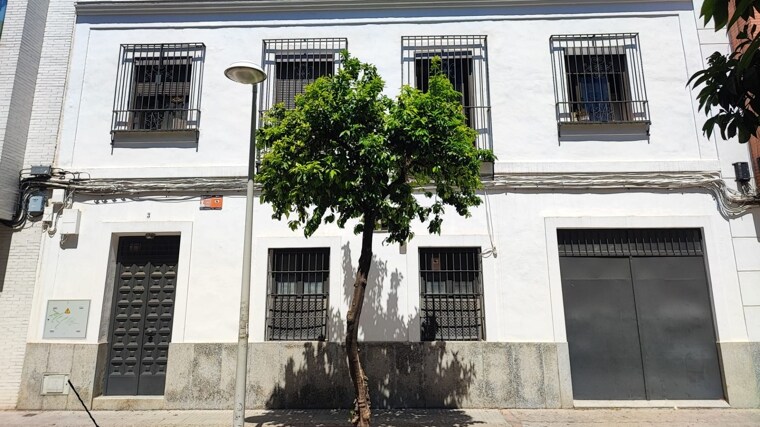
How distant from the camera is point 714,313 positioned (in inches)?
290

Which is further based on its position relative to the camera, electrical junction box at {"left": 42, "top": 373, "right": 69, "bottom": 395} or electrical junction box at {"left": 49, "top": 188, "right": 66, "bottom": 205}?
electrical junction box at {"left": 49, "top": 188, "right": 66, "bottom": 205}

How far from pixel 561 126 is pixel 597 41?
1.89 m

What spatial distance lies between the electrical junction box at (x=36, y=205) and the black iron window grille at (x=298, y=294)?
13.2 ft

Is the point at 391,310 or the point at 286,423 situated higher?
the point at 391,310

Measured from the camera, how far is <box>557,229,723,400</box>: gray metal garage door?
24.0ft

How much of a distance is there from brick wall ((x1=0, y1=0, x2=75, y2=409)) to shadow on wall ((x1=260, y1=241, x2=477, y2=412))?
4.29 m

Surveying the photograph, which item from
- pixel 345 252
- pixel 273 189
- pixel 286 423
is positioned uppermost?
pixel 273 189

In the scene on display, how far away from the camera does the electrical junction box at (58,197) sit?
7.83m

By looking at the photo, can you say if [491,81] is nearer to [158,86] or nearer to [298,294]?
[298,294]


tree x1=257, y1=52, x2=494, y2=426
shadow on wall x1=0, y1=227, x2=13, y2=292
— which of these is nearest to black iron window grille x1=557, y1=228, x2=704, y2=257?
tree x1=257, y1=52, x2=494, y2=426

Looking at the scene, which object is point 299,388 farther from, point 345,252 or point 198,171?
point 198,171

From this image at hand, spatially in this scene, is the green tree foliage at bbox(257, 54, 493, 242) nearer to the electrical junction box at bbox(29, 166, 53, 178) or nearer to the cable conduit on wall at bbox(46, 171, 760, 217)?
the cable conduit on wall at bbox(46, 171, 760, 217)

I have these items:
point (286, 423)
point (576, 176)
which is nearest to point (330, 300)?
point (286, 423)

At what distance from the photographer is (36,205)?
7789 millimetres
